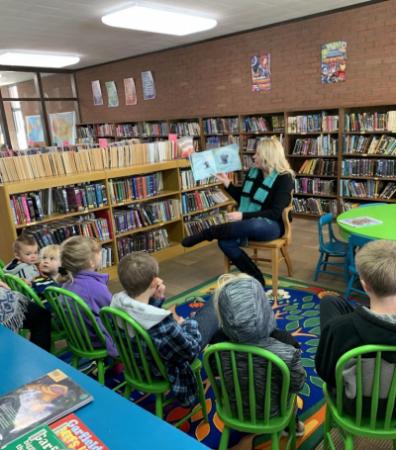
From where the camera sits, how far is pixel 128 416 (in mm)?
1179

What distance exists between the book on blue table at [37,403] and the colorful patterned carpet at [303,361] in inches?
36.2

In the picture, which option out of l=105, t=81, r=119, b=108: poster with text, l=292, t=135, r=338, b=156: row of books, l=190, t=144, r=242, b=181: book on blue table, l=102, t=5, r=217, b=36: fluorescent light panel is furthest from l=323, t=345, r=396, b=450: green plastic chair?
l=105, t=81, r=119, b=108: poster with text

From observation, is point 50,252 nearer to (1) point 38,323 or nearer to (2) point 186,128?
(1) point 38,323

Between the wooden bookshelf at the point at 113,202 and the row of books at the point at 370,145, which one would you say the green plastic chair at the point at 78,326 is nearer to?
the wooden bookshelf at the point at 113,202

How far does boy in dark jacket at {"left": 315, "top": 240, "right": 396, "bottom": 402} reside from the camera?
138 centimetres

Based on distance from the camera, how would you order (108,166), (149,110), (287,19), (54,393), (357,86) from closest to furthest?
(54,393)
(108,166)
(357,86)
(287,19)
(149,110)

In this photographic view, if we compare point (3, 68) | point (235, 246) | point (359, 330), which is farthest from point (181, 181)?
point (3, 68)

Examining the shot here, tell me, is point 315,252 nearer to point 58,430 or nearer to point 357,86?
point 357,86

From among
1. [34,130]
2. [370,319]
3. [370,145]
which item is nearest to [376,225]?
[370,319]

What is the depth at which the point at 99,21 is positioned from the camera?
18.3 feet

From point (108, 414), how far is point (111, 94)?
8.79 m

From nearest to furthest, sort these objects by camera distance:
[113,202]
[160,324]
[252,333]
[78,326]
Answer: [252,333], [160,324], [78,326], [113,202]

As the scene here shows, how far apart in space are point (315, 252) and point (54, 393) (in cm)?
383

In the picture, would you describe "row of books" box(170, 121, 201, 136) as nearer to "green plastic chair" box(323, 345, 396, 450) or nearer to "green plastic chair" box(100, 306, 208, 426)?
"green plastic chair" box(100, 306, 208, 426)
